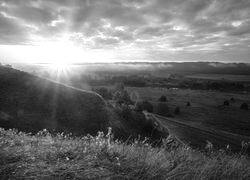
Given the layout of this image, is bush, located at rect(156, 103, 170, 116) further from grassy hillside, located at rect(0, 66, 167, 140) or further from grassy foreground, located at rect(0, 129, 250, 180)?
grassy foreground, located at rect(0, 129, 250, 180)

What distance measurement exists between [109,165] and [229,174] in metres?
1.88

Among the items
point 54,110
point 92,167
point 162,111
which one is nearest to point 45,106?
point 54,110

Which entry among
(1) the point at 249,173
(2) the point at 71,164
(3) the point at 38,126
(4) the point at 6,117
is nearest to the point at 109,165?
(2) the point at 71,164

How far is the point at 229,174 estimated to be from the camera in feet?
10.0

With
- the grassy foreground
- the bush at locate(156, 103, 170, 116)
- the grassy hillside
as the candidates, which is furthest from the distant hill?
the bush at locate(156, 103, 170, 116)

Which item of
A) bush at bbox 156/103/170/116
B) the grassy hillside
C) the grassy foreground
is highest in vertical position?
the grassy foreground

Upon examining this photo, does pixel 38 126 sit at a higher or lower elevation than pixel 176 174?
lower

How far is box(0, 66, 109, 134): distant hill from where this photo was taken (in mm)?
13734

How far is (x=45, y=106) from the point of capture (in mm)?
15555

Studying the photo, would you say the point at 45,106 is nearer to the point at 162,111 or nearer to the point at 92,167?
the point at 92,167

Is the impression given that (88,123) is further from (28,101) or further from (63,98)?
(28,101)

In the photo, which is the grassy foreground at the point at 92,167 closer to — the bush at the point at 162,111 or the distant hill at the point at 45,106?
the distant hill at the point at 45,106

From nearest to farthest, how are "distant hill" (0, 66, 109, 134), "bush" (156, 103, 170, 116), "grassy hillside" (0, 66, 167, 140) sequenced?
→ "distant hill" (0, 66, 109, 134) → "grassy hillside" (0, 66, 167, 140) → "bush" (156, 103, 170, 116)

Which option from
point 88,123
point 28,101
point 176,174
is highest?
point 176,174
